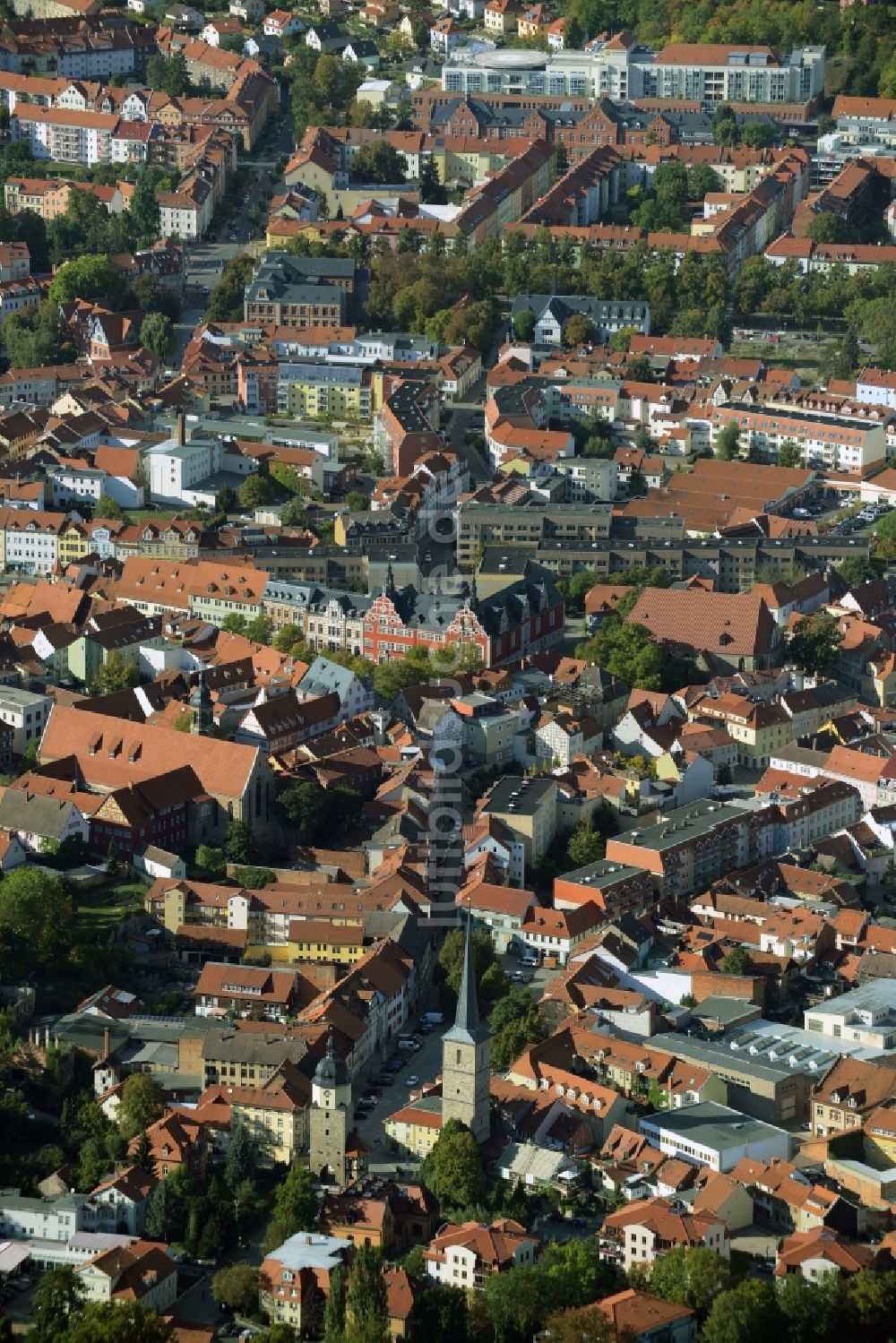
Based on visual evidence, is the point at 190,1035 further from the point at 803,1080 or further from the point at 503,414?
the point at 503,414

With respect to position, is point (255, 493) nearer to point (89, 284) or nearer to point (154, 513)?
point (154, 513)

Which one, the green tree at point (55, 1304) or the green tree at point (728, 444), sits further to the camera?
the green tree at point (728, 444)

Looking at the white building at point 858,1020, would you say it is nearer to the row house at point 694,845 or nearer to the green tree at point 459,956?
the row house at point 694,845

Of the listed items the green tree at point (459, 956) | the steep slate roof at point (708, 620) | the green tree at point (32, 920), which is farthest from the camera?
the steep slate roof at point (708, 620)

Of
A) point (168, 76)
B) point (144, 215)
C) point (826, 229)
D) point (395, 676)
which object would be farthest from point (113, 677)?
point (168, 76)

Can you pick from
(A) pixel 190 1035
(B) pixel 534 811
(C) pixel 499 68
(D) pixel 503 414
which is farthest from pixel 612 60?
(A) pixel 190 1035

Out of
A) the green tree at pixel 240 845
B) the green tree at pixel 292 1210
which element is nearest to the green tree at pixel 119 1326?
the green tree at pixel 292 1210
